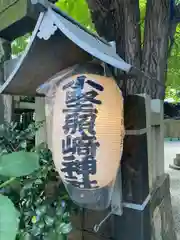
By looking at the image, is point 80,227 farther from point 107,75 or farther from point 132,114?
point 107,75

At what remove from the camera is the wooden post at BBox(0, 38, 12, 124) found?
4.36 ft

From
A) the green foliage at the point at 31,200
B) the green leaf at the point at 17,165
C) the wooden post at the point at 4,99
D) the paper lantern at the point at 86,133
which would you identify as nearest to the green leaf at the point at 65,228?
the green foliage at the point at 31,200

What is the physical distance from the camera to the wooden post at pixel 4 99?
4.36ft

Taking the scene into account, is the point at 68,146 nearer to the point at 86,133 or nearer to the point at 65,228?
the point at 86,133

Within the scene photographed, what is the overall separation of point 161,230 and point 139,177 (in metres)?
0.72

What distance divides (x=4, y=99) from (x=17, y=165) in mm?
833

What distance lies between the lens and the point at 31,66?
95cm

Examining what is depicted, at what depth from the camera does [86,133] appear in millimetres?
798

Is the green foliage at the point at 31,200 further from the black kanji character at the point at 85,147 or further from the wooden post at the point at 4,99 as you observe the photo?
the wooden post at the point at 4,99

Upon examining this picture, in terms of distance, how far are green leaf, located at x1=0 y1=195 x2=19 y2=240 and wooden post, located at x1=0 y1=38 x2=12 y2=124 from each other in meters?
0.80

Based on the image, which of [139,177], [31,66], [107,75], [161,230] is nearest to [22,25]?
[31,66]

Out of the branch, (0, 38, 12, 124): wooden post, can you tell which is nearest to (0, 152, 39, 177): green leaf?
(0, 38, 12, 124): wooden post

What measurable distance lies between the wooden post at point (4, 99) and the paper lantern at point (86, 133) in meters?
0.59

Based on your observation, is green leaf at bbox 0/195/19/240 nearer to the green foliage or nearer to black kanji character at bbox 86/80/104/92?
the green foliage
